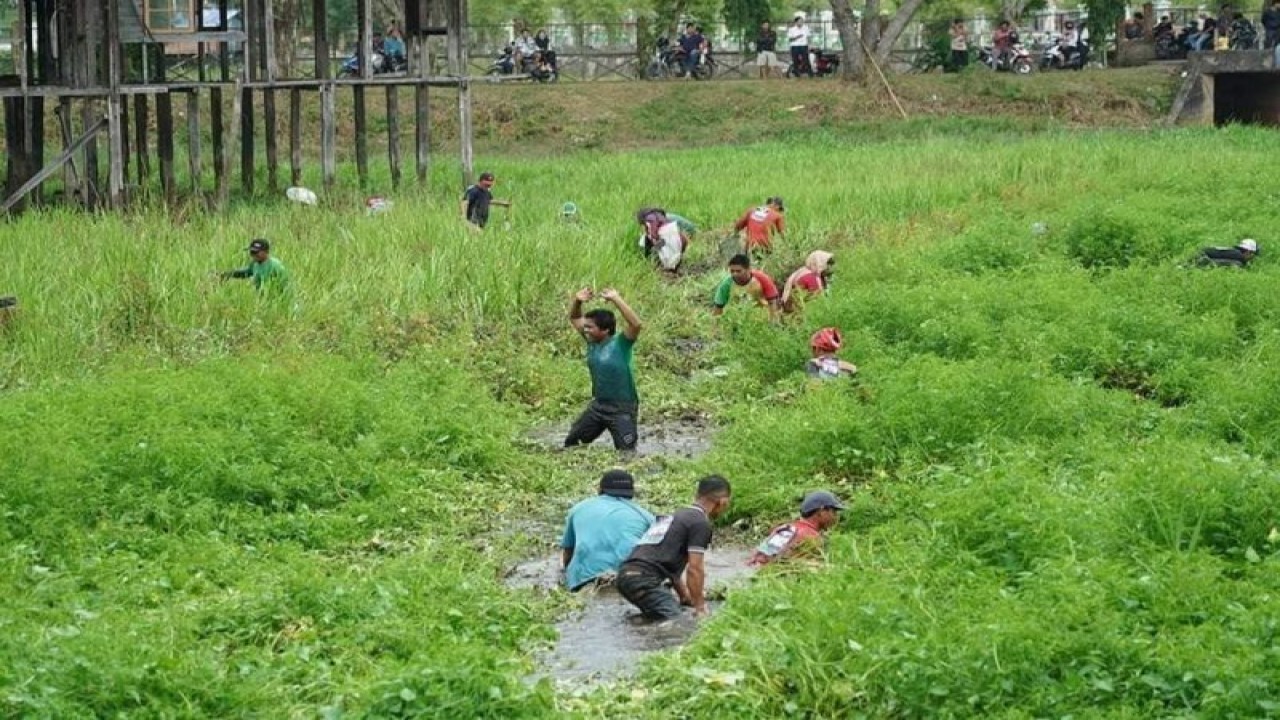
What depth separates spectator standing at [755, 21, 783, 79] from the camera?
49.7m

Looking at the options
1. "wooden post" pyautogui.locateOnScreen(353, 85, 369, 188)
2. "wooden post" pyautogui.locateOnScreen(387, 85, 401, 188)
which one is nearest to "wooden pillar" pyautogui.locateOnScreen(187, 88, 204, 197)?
"wooden post" pyautogui.locateOnScreen(353, 85, 369, 188)

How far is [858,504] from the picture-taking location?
13.5 metres

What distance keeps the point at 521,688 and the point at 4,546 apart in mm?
4007

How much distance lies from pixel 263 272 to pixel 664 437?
15.7 feet

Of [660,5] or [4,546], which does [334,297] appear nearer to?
[4,546]

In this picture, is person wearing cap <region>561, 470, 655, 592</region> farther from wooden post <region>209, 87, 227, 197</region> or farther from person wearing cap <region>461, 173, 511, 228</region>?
wooden post <region>209, 87, 227, 197</region>

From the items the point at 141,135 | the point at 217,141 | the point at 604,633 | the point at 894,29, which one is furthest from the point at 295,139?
the point at 604,633

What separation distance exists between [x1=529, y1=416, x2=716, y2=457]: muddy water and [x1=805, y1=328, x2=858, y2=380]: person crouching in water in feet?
3.29

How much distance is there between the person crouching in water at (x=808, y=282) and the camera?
20.4 m

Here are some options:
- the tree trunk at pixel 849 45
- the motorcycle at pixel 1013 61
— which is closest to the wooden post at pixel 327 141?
the tree trunk at pixel 849 45

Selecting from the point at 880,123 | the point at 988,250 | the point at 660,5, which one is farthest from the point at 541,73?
the point at 988,250

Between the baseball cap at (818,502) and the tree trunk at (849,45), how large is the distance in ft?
117

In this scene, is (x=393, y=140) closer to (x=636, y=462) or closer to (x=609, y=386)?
(x=609, y=386)

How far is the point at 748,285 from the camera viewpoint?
66.8ft
